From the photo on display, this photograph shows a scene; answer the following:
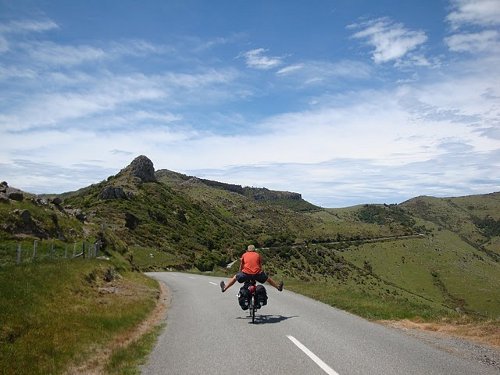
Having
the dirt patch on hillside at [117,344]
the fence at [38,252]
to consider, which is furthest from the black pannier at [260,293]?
the fence at [38,252]

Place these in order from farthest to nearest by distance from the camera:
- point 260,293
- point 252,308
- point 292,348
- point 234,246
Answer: point 234,246 < point 260,293 < point 252,308 < point 292,348

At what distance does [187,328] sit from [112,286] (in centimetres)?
1110

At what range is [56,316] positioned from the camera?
12781 mm

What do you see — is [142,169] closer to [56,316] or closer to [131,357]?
[56,316]

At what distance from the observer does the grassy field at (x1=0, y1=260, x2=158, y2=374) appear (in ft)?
30.4

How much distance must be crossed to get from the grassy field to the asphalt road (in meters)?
1.71

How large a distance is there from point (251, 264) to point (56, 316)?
5.99 meters

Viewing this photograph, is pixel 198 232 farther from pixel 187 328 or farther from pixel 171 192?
pixel 187 328

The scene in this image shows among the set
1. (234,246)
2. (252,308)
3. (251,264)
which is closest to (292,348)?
(252,308)

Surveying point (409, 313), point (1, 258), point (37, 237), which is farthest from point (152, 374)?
point (37, 237)

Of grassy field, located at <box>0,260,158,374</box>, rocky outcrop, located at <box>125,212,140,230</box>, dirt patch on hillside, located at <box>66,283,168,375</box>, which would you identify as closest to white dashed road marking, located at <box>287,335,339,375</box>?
dirt patch on hillside, located at <box>66,283,168,375</box>

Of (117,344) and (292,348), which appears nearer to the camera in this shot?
(292,348)

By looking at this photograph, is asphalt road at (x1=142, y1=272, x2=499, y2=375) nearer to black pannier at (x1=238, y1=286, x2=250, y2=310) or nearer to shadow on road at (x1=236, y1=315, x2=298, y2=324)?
shadow on road at (x1=236, y1=315, x2=298, y2=324)

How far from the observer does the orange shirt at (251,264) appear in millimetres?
14711
